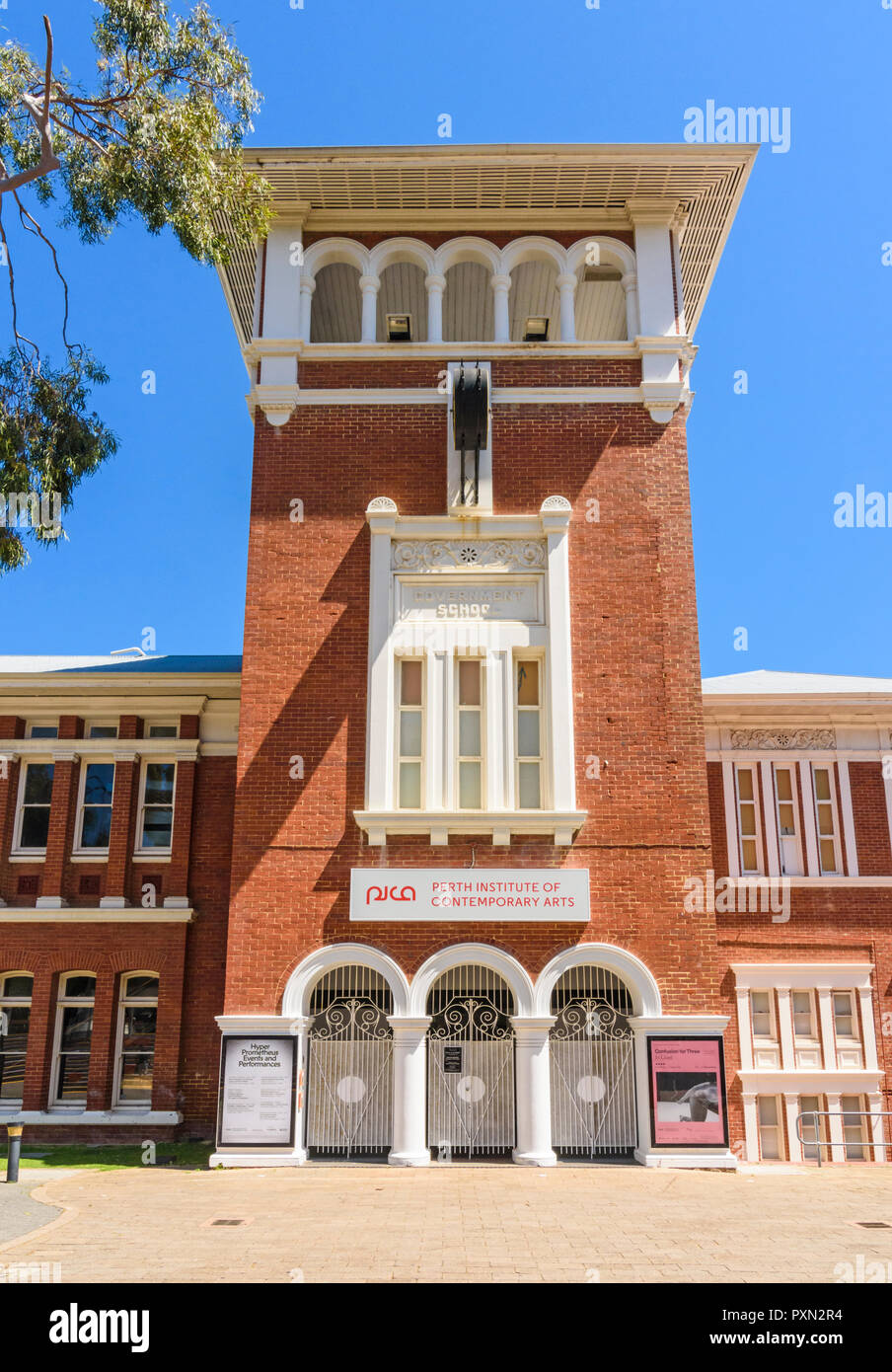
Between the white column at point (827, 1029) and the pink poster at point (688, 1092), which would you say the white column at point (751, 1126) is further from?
the pink poster at point (688, 1092)

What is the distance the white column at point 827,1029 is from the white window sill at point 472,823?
6132 mm

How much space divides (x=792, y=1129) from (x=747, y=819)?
5050mm

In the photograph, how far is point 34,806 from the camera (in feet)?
64.6

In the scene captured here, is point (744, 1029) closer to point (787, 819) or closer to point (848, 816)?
point (787, 819)

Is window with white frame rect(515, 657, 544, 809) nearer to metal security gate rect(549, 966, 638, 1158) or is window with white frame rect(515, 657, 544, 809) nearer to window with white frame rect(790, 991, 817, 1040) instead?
metal security gate rect(549, 966, 638, 1158)

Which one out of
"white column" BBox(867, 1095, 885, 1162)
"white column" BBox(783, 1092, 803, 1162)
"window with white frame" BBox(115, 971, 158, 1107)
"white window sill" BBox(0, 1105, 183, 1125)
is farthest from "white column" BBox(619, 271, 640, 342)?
"white window sill" BBox(0, 1105, 183, 1125)

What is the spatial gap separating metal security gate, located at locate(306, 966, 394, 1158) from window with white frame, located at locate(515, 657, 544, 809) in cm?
366

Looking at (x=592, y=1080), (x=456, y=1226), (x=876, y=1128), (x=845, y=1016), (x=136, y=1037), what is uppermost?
(x=845, y=1016)

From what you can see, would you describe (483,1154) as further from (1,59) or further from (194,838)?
(1,59)

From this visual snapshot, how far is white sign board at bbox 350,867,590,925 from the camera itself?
15070 millimetres

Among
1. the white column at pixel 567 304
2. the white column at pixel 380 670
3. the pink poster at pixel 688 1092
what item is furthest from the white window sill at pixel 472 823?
the white column at pixel 567 304

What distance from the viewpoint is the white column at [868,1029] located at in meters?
18.1

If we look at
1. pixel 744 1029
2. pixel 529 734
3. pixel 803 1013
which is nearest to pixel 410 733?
pixel 529 734
